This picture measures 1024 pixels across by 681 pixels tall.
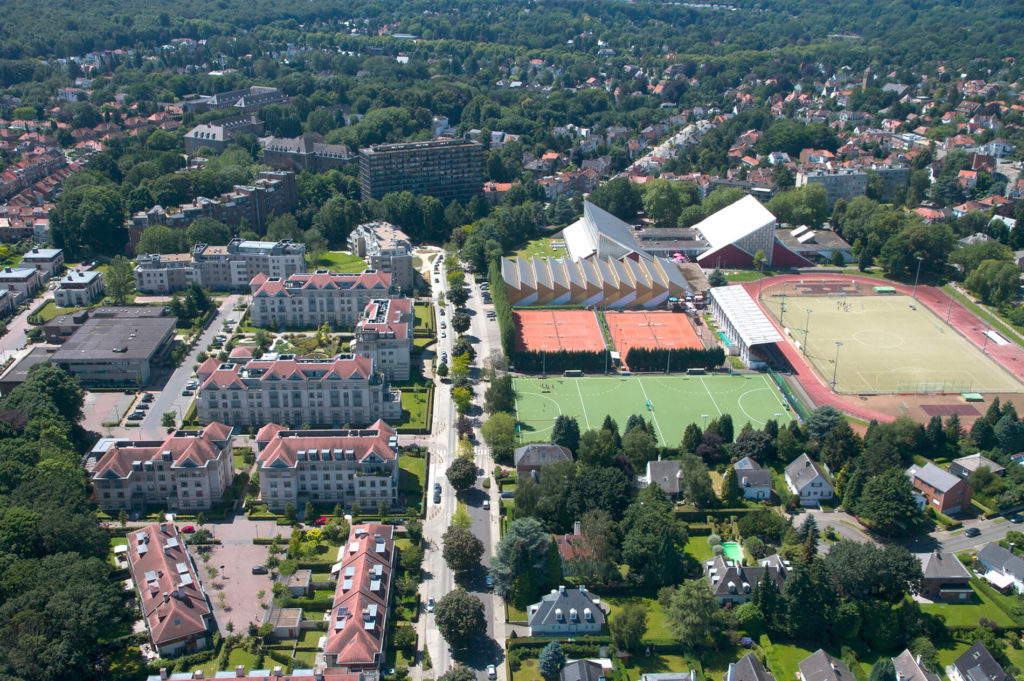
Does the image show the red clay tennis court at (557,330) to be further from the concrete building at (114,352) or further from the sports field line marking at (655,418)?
the concrete building at (114,352)

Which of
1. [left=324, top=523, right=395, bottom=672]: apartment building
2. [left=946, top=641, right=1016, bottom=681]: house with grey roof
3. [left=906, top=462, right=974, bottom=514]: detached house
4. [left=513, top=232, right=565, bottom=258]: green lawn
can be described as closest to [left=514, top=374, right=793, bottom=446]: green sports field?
[left=906, top=462, right=974, bottom=514]: detached house

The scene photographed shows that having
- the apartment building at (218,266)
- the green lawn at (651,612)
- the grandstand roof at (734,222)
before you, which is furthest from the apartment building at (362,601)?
the grandstand roof at (734,222)

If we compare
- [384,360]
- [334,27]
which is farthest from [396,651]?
[334,27]

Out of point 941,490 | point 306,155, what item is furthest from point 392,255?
point 941,490

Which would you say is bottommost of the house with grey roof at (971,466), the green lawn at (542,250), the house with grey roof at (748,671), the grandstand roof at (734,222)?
the green lawn at (542,250)

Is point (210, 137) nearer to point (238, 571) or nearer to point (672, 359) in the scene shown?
point (672, 359)

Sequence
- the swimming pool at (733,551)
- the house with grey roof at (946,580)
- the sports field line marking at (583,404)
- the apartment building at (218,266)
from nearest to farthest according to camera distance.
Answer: the house with grey roof at (946,580) → the swimming pool at (733,551) → the sports field line marking at (583,404) → the apartment building at (218,266)

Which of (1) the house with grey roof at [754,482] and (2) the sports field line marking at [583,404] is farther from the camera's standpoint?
(2) the sports field line marking at [583,404]
